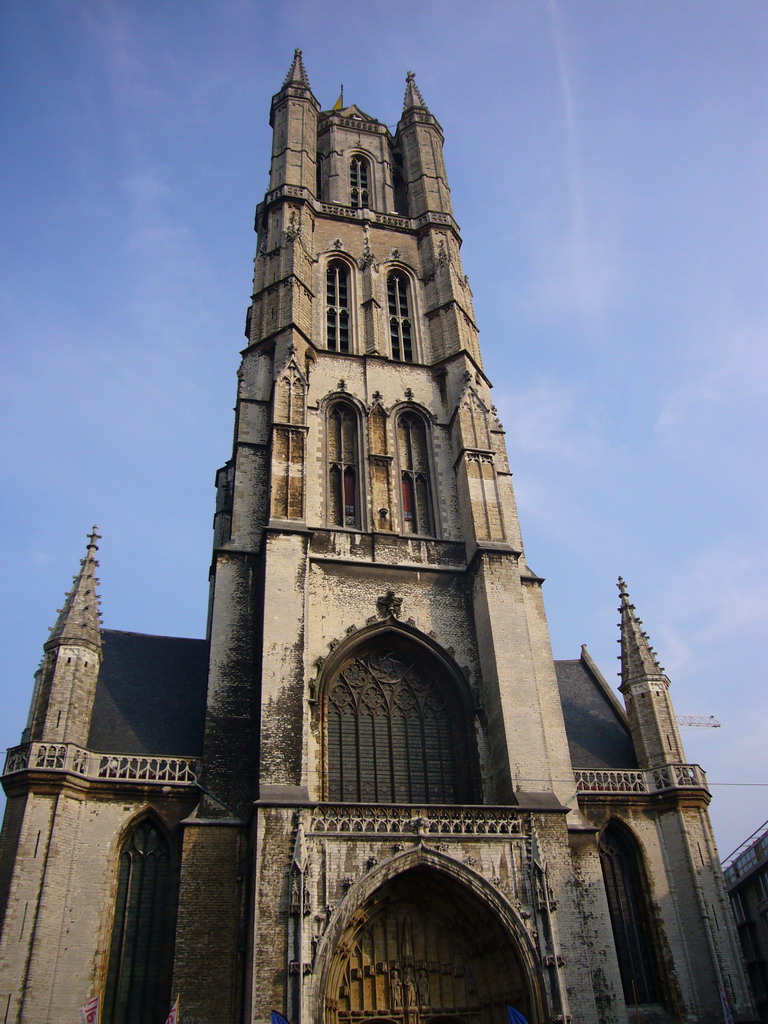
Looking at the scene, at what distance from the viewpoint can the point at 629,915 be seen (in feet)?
59.0

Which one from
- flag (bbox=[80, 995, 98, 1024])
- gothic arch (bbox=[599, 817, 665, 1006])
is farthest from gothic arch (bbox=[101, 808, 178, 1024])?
gothic arch (bbox=[599, 817, 665, 1006])

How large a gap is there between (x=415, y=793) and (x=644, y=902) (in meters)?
5.32

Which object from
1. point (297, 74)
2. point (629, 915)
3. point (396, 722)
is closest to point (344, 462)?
point (396, 722)

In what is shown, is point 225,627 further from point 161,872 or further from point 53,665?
point 161,872

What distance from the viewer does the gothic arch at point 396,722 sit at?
18.0 m

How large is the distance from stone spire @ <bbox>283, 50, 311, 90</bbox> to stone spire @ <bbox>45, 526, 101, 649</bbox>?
900 inches

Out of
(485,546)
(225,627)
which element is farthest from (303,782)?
(485,546)

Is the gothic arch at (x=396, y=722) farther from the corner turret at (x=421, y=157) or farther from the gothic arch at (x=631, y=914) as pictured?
the corner turret at (x=421, y=157)

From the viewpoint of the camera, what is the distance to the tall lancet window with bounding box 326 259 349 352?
25.9 metres

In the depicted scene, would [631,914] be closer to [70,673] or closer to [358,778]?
[358,778]

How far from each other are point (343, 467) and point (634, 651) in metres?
8.84

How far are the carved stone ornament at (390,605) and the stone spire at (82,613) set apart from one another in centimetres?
632

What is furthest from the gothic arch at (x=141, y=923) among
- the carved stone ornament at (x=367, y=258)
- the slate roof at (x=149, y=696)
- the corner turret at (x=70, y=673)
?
the carved stone ornament at (x=367, y=258)

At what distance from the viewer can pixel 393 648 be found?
787 inches
